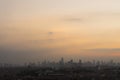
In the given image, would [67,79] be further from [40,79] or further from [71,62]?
[71,62]

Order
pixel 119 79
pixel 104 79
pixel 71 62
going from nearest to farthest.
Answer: pixel 119 79
pixel 104 79
pixel 71 62

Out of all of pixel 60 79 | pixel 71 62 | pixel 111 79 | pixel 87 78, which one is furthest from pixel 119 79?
pixel 71 62

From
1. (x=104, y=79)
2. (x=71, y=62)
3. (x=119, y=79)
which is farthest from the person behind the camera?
(x=71, y=62)

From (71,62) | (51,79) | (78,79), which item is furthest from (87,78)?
(71,62)

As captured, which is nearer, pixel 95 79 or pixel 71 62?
pixel 95 79

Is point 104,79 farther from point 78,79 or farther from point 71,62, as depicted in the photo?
point 71,62

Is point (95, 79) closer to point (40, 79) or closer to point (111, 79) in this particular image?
point (111, 79)

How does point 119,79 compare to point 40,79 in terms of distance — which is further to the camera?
point 40,79
